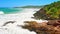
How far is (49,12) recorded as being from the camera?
576 cm

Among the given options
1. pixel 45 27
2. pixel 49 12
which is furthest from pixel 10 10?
pixel 45 27

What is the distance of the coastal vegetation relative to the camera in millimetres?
5531

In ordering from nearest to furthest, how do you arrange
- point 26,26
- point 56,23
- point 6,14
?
1. point 56,23
2. point 26,26
3. point 6,14

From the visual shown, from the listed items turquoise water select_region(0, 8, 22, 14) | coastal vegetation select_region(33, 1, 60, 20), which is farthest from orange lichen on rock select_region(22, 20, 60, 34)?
turquoise water select_region(0, 8, 22, 14)

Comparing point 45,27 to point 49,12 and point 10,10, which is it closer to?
point 49,12

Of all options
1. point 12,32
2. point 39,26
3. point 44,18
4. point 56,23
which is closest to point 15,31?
point 12,32

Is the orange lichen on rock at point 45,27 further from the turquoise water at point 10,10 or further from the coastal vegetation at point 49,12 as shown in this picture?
the turquoise water at point 10,10

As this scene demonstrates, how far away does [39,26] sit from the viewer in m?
4.46

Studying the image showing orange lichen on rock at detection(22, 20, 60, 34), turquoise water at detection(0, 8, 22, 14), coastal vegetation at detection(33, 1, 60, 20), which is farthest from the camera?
turquoise water at detection(0, 8, 22, 14)

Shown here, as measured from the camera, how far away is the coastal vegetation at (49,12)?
553cm

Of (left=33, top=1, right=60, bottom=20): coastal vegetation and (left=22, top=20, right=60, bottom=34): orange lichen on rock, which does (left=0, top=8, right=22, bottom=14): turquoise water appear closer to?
(left=33, top=1, right=60, bottom=20): coastal vegetation

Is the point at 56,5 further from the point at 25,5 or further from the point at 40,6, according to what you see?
the point at 25,5

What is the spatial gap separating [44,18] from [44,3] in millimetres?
390

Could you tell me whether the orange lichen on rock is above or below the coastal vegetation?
below
